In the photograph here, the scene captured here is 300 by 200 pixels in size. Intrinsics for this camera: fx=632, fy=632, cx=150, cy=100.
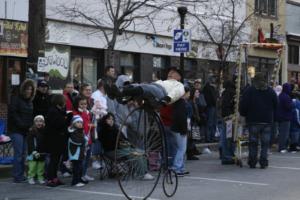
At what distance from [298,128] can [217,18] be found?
10504 millimetres

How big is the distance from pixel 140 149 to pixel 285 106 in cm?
942

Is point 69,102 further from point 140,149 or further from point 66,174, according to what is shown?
point 140,149

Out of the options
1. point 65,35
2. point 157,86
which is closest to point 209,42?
point 65,35

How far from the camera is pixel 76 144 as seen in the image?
1132cm

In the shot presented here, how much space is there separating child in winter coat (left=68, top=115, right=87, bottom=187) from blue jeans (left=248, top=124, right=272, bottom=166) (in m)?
4.19

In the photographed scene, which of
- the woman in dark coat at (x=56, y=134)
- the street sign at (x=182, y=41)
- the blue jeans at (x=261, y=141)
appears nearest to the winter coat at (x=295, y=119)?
the street sign at (x=182, y=41)

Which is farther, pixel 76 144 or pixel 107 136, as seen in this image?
pixel 107 136

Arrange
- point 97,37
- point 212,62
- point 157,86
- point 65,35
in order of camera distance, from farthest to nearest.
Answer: point 212,62, point 97,37, point 65,35, point 157,86

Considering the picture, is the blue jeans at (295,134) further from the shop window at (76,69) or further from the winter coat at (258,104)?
the shop window at (76,69)

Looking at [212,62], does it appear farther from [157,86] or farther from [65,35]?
[157,86]

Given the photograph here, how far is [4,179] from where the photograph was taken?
12.3 m

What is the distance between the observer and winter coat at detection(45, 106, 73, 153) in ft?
37.4

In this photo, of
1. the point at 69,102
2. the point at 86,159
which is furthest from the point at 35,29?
the point at 86,159

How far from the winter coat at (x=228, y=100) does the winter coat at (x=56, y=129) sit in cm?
439
